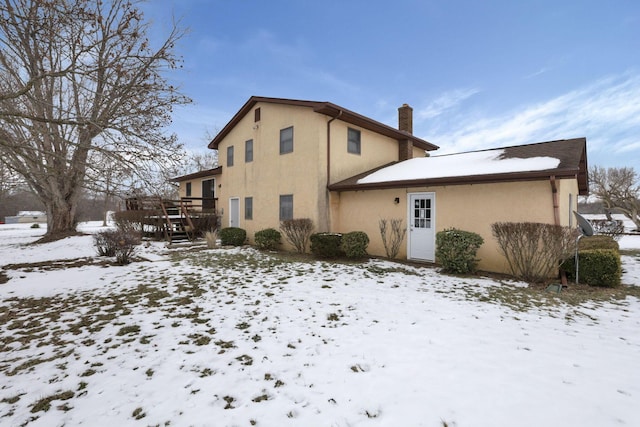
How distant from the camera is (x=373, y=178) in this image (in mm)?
11062

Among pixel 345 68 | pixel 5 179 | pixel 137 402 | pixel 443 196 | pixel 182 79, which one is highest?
pixel 345 68

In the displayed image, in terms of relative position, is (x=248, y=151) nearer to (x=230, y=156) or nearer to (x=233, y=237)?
(x=230, y=156)

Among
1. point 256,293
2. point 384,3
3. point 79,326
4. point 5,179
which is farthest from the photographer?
Result: point 384,3

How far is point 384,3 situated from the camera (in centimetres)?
1243

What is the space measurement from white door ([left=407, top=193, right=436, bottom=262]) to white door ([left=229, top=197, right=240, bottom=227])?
903 cm

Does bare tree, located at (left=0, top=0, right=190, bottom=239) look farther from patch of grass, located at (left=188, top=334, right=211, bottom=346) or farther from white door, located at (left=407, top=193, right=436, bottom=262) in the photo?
white door, located at (left=407, top=193, right=436, bottom=262)

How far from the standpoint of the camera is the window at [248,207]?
46.9ft

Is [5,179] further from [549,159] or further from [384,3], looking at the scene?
[549,159]

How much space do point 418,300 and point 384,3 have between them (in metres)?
12.8

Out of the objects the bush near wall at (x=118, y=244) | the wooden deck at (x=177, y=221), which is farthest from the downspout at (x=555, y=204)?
the wooden deck at (x=177, y=221)

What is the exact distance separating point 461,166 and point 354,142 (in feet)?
14.6

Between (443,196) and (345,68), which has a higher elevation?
(345,68)

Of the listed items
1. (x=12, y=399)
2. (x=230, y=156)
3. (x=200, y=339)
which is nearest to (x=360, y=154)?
(x=230, y=156)

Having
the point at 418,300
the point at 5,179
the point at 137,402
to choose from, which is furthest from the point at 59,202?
the point at 418,300
